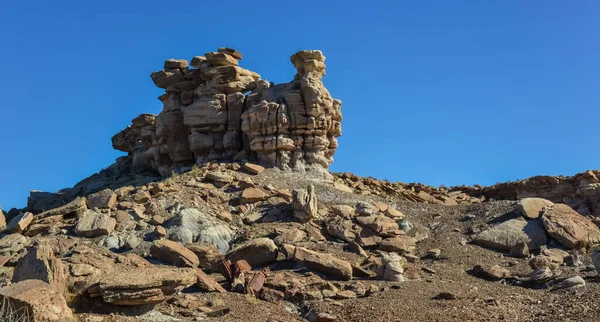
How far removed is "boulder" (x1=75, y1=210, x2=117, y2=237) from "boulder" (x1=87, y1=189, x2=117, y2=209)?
826mm

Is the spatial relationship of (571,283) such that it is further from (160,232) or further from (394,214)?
(160,232)

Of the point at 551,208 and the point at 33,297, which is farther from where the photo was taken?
the point at 551,208

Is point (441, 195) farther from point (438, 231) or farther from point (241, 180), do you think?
point (241, 180)

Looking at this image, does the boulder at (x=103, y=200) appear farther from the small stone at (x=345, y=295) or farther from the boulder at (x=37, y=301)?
the boulder at (x=37, y=301)

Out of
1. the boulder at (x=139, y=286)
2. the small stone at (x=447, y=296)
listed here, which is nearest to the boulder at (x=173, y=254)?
the boulder at (x=139, y=286)

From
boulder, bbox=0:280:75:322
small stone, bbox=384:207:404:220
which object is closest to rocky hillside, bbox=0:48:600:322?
boulder, bbox=0:280:75:322

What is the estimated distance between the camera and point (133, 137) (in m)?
41.9

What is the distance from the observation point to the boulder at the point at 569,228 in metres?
18.6

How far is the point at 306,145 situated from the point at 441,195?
403 inches

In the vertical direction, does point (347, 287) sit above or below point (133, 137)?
below

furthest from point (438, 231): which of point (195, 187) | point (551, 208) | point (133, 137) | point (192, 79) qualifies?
point (133, 137)

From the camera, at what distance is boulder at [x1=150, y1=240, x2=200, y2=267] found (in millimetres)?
15773

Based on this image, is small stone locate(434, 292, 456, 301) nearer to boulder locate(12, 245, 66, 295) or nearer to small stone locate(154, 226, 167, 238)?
boulder locate(12, 245, 66, 295)

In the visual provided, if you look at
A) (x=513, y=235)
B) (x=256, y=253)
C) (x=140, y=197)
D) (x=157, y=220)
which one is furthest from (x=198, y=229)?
(x=513, y=235)
